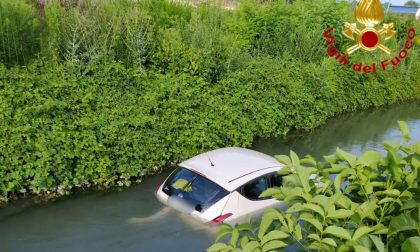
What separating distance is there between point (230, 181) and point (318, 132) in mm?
8365

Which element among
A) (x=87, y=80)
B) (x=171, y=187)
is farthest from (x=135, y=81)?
(x=171, y=187)

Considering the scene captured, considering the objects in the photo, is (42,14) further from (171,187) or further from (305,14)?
(305,14)

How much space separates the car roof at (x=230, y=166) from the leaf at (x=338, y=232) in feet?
14.5

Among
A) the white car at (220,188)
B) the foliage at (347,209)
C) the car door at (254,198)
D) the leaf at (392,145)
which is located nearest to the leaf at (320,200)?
the foliage at (347,209)

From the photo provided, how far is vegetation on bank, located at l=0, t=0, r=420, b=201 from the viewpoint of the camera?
7.87 m

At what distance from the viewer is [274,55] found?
15.4 m

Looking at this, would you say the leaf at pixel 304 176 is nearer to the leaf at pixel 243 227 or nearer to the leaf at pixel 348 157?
the leaf at pixel 348 157

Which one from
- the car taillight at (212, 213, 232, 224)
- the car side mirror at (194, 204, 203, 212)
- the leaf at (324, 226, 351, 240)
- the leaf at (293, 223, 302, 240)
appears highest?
the leaf at (324, 226, 351, 240)

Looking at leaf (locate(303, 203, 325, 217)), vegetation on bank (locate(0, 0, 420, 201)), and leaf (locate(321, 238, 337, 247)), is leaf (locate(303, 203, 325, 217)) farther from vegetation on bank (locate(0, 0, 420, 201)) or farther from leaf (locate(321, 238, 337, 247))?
vegetation on bank (locate(0, 0, 420, 201))

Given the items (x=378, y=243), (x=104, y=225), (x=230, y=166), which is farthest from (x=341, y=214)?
(x=104, y=225)

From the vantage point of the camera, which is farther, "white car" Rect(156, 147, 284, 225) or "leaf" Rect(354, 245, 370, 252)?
"white car" Rect(156, 147, 284, 225)

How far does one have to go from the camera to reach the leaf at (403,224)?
2051 millimetres

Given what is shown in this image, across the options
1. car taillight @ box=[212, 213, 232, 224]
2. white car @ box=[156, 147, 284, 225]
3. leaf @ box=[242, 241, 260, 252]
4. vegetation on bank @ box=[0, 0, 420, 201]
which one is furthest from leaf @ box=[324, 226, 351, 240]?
vegetation on bank @ box=[0, 0, 420, 201]

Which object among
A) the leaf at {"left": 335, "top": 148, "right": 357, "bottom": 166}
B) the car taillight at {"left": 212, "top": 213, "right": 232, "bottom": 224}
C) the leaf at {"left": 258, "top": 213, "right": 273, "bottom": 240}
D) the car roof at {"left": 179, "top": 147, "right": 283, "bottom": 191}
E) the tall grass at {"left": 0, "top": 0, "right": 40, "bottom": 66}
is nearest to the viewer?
the leaf at {"left": 258, "top": 213, "right": 273, "bottom": 240}
